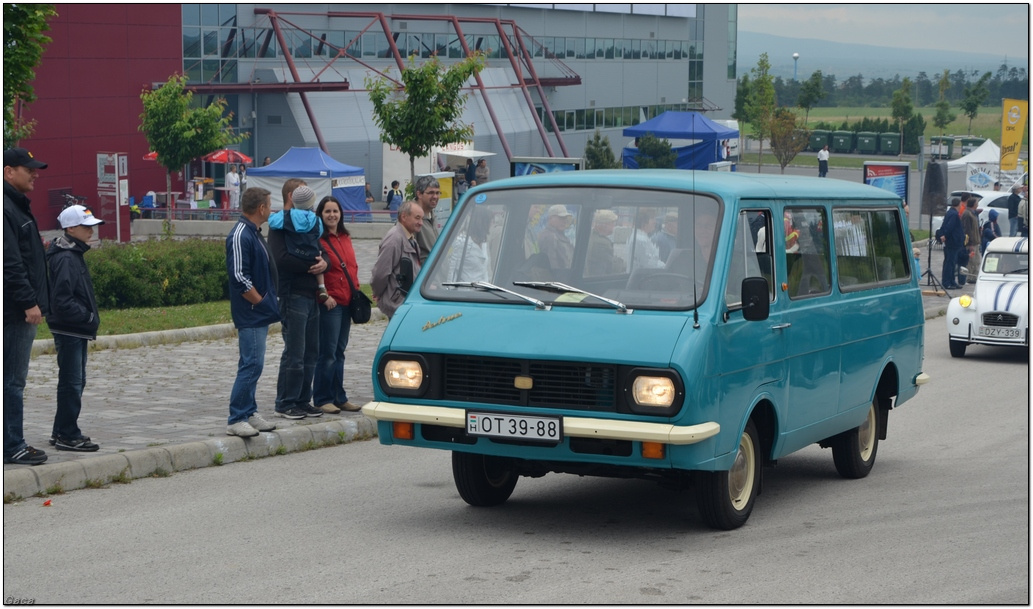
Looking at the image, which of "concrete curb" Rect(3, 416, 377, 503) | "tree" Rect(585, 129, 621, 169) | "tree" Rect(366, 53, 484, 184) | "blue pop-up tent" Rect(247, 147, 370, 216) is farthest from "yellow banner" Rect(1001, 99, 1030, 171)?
"concrete curb" Rect(3, 416, 377, 503)

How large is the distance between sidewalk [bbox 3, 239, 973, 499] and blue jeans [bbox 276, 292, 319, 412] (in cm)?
23

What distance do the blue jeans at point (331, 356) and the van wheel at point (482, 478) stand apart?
326 centimetres

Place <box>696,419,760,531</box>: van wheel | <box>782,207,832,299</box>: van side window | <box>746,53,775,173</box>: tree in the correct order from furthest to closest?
<box>746,53,775,173</box>: tree, <box>782,207,832,299</box>: van side window, <box>696,419,760,531</box>: van wheel

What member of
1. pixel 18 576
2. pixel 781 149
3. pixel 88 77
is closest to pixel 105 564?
pixel 18 576

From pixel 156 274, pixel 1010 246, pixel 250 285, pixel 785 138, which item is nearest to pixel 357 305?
pixel 250 285

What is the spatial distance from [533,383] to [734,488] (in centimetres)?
146

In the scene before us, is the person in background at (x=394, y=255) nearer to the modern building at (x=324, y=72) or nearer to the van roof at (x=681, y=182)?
the van roof at (x=681, y=182)

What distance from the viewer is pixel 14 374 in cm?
835

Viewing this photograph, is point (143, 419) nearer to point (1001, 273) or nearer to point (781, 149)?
point (1001, 273)

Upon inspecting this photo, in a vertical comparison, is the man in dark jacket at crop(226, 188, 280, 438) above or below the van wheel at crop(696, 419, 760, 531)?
above

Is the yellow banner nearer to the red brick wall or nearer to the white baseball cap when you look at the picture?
the red brick wall

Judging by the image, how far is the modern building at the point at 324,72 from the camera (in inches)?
1667

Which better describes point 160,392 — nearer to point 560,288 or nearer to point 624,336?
point 560,288

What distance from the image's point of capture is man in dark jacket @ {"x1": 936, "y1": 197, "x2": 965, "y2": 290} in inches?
1088
